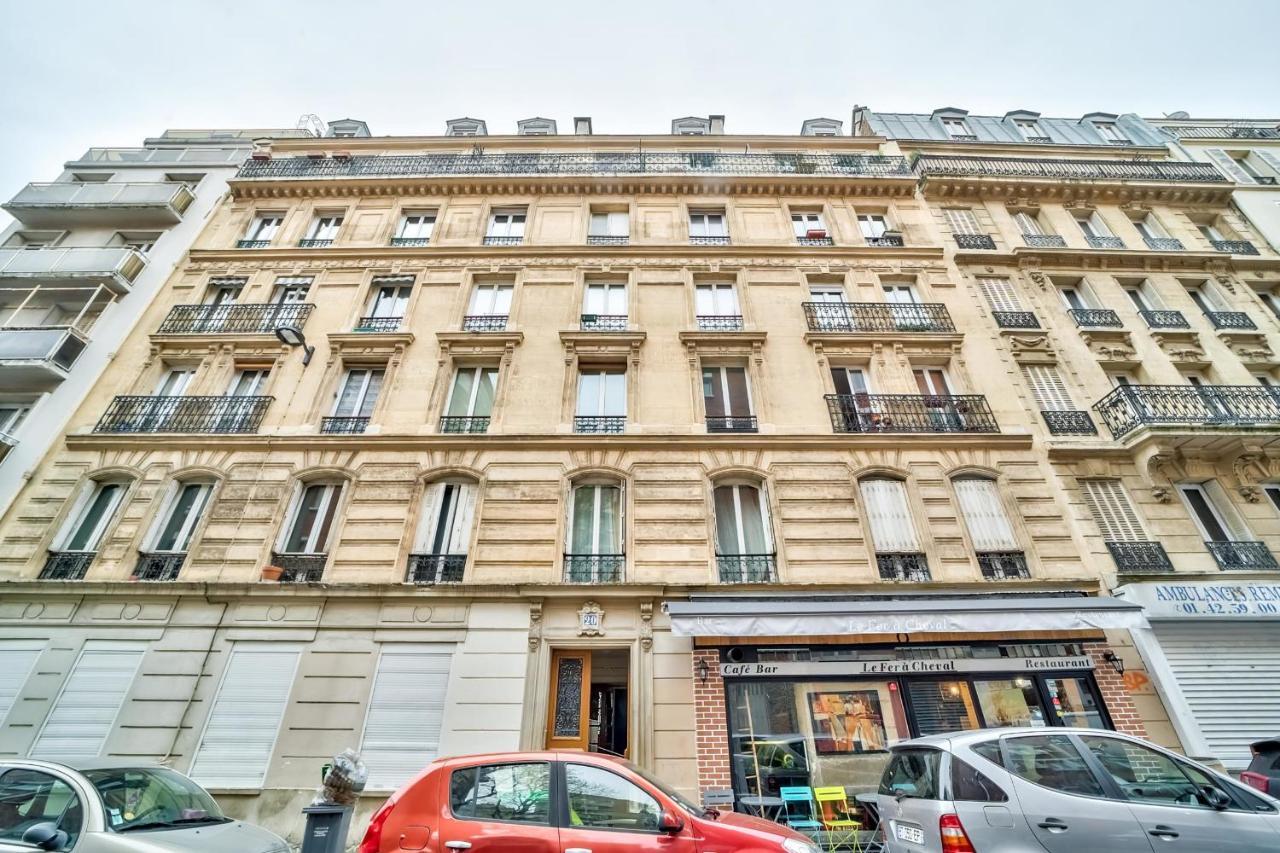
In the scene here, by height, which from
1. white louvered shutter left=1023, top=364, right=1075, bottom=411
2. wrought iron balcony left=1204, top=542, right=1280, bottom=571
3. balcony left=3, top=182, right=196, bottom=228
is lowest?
wrought iron balcony left=1204, top=542, right=1280, bottom=571

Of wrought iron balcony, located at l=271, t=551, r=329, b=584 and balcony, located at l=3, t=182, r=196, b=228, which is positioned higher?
balcony, located at l=3, t=182, r=196, b=228

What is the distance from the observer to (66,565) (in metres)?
10.0

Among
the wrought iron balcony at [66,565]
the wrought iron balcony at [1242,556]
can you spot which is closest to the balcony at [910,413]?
the wrought iron balcony at [1242,556]

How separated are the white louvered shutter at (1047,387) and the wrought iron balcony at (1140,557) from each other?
328cm

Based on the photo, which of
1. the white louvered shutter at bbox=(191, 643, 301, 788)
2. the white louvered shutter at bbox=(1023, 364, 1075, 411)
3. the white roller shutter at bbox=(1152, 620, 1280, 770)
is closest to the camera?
the white louvered shutter at bbox=(191, 643, 301, 788)

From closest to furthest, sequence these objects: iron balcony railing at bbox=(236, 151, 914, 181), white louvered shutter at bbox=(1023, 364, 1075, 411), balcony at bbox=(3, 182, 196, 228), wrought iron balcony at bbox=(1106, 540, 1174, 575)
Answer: wrought iron balcony at bbox=(1106, 540, 1174, 575), white louvered shutter at bbox=(1023, 364, 1075, 411), balcony at bbox=(3, 182, 196, 228), iron balcony railing at bbox=(236, 151, 914, 181)

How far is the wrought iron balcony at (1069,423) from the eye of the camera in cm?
1169

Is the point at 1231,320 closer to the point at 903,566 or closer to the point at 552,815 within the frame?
the point at 903,566

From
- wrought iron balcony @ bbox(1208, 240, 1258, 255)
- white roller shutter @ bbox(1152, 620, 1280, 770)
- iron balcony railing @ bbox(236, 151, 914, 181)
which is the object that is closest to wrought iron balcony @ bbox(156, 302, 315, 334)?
iron balcony railing @ bbox(236, 151, 914, 181)

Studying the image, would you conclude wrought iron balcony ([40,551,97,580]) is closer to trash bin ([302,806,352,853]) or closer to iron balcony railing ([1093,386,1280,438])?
trash bin ([302,806,352,853])

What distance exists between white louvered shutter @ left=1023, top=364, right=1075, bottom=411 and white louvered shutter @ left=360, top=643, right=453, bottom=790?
13.8m

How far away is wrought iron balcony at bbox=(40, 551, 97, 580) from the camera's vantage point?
991 cm

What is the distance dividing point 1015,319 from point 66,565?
21.5 metres

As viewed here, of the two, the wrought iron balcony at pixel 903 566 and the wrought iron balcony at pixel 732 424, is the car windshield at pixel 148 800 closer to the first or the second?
the wrought iron balcony at pixel 732 424
